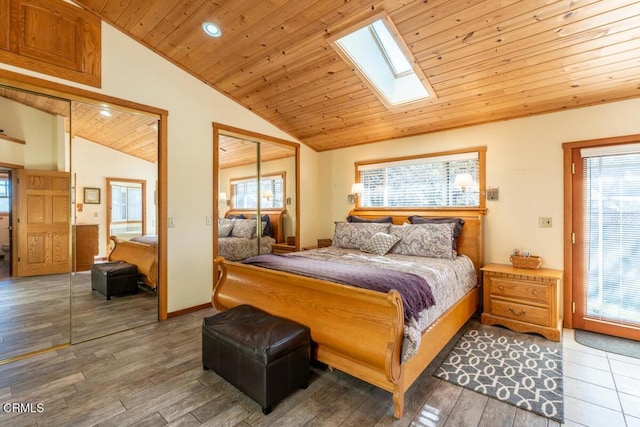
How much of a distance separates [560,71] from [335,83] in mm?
2171

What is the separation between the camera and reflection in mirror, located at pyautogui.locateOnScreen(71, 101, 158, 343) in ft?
9.84

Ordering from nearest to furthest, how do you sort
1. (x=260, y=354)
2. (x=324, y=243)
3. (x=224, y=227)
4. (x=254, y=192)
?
(x=260, y=354) → (x=224, y=227) → (x=254, y=192) → (x=324, y=243)

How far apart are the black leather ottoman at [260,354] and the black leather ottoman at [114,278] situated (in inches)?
72.0

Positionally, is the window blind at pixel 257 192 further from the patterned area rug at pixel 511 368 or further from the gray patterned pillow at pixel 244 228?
the patterned area rug at pixel 511 368

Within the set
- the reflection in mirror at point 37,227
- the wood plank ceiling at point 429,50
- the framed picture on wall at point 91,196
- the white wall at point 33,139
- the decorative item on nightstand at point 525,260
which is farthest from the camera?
the decorative item on nightstand at point 525,260

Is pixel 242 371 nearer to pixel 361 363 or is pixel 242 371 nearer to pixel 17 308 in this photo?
pixel 361 363

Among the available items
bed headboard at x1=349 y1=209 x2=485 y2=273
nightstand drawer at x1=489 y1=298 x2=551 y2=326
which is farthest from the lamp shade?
nightstand drawer at x1=489 y1=298 x2=551 y2=326

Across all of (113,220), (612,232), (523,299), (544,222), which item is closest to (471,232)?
→ (544,222)

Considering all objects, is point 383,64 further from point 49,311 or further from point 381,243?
point 49,311

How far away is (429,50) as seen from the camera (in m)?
2.70

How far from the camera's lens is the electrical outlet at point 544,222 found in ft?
10.8

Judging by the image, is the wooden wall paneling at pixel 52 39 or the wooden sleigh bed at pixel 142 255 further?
the wooden sleigh bed at pixel 142 255


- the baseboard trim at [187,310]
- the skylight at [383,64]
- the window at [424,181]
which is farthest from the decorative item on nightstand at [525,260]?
the baseboard trim at [187,310]

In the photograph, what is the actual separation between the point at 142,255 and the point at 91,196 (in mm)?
833
